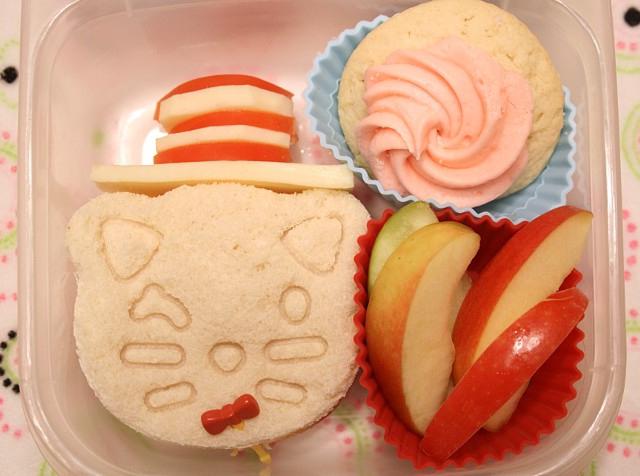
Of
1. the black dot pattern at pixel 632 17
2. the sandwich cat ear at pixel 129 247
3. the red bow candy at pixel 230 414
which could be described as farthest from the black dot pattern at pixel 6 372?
the black dot pattern at pixel 632 17

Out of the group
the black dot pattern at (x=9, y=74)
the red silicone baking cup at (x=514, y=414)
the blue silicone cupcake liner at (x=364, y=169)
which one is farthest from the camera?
the black dot pattern at (x=9, y=74)

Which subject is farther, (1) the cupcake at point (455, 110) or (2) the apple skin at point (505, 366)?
(1) the cupcake at point (455, 110)

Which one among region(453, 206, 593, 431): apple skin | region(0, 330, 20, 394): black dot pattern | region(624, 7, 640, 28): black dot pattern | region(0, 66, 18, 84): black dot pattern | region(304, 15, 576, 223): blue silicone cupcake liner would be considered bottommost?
region(0, 330, 20, 394): black dot pattern

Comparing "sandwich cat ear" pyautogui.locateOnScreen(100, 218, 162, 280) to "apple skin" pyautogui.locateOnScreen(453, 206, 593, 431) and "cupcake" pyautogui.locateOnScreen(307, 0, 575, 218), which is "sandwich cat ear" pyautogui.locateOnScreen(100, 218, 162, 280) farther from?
"apple skin" pyautogui.locateOnScreen(453, 206, 593, 431)

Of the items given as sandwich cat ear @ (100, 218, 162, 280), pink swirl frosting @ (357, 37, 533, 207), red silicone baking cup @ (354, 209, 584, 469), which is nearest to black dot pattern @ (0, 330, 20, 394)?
sandwich cat ear @ (100, 218, 162, 280)

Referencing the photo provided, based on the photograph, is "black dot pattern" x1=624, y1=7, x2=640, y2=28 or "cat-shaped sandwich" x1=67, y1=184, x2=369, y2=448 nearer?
"cat-shaped sandwich" x1=67, y1=184, x2=369, y2=448

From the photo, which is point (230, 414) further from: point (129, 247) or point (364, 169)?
point (364, 169)

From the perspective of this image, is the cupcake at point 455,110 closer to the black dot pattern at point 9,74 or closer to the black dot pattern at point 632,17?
the black dot pattern at point 632,17

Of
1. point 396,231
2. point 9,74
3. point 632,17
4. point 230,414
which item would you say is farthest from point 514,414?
point 9,74
